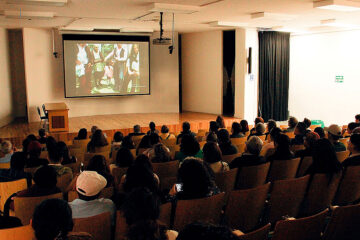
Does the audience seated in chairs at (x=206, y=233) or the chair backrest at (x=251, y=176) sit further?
the chair backrest at (x=251, y=176)

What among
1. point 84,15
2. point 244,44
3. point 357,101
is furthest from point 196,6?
point 357,101

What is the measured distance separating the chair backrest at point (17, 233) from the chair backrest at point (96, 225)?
0.29 m

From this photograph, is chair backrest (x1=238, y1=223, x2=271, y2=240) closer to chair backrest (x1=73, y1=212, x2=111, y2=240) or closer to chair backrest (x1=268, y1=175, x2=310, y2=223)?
chair backrest (x1=73, y1=212, x2=111, y2=240)

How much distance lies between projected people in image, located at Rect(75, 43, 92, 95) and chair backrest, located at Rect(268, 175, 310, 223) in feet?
36.0

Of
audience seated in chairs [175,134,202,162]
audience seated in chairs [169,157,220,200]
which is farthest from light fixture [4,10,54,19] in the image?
audience seated in chairs [169,157,220,200]

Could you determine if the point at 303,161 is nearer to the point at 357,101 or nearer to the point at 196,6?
the point at 196,6

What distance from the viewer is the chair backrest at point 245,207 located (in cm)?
297

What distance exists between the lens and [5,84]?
12266 mm

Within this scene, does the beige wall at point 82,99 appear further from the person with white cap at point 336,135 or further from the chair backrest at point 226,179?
the chair backrest at point 226,179

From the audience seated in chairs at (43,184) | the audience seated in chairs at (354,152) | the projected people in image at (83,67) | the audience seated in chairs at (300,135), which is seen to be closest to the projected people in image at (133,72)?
the projected people in image at (83,67)

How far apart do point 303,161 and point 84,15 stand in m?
6.80

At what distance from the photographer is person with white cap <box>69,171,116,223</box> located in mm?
2762

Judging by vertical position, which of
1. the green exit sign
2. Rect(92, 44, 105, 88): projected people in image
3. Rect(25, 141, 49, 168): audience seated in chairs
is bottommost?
Rect(25, 141, 49, 168): audience seated in chairs

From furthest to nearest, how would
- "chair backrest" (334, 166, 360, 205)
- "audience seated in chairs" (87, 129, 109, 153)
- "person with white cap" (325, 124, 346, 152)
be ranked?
1. "audience seated in chairs" (87, 129, 109, 153)
2. "person with white cap" (325, 124, 346, 152)
3. "chair backrest" (334, 166, 360, 205)
